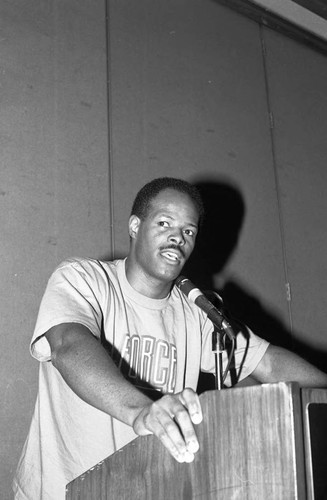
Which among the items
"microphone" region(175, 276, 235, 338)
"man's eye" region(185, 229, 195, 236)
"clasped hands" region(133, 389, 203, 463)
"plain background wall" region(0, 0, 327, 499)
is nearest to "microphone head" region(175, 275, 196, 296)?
"microphone" region(175, 276, 235, 338)

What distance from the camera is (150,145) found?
3.66 metres

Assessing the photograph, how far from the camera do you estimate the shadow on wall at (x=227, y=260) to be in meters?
3.67

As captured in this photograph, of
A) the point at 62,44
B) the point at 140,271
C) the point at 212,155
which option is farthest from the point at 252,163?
the point at 140,271

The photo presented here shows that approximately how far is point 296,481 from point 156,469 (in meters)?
0.33

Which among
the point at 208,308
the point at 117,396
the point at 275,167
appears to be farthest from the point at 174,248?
the point at 275,167

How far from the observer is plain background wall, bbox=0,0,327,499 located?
3037 millimetres

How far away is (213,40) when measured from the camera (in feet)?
13.9

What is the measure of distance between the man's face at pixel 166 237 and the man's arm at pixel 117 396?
2.02ft

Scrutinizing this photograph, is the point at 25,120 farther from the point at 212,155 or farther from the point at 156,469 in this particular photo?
the point at 156,469

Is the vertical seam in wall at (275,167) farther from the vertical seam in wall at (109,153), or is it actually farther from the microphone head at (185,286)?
the microphone head at (185,286)

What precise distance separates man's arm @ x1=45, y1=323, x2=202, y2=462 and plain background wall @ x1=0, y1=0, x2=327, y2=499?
1.11 m

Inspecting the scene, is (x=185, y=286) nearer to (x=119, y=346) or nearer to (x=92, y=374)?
(x=119, y=346)

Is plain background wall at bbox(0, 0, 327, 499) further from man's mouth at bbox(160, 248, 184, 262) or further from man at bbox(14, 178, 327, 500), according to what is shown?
man's mouth at bbox(160, 248, 184, 262)

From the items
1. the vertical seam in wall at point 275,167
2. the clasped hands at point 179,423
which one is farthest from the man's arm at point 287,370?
the vertical seam in wall at point 275,167
